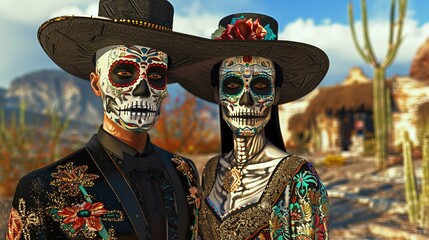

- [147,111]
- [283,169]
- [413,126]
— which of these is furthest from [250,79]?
[413,126]

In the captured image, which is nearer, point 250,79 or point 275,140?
point 250,79

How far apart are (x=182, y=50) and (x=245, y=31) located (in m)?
0.57

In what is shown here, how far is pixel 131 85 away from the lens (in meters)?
2.23

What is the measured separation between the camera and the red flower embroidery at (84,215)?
200 centimetres

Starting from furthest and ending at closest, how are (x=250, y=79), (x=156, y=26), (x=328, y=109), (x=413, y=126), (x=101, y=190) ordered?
(x=328, y=109), (x=413, y=126), (x=250, y=79), (x=156, y=26), (x=101, y=190)

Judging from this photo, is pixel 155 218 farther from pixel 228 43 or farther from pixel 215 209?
pixel 228 43

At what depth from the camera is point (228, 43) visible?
8.64 ft

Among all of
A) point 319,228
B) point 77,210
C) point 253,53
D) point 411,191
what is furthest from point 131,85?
point 411,191

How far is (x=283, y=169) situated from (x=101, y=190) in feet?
3.80

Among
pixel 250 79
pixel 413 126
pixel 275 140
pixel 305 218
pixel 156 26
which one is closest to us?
pixel 156 26

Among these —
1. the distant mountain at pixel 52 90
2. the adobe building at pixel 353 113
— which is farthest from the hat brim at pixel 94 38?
the distant mountain at pixel 52 90

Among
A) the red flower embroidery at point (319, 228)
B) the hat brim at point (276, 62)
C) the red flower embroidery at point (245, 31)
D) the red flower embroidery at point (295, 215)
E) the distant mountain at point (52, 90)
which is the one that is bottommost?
the red flower embroidery at point (319, 228)

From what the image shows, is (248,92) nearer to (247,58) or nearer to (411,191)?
(247,58)

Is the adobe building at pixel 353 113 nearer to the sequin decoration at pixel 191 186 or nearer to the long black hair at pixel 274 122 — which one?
the long black hair at pixel 274 122
